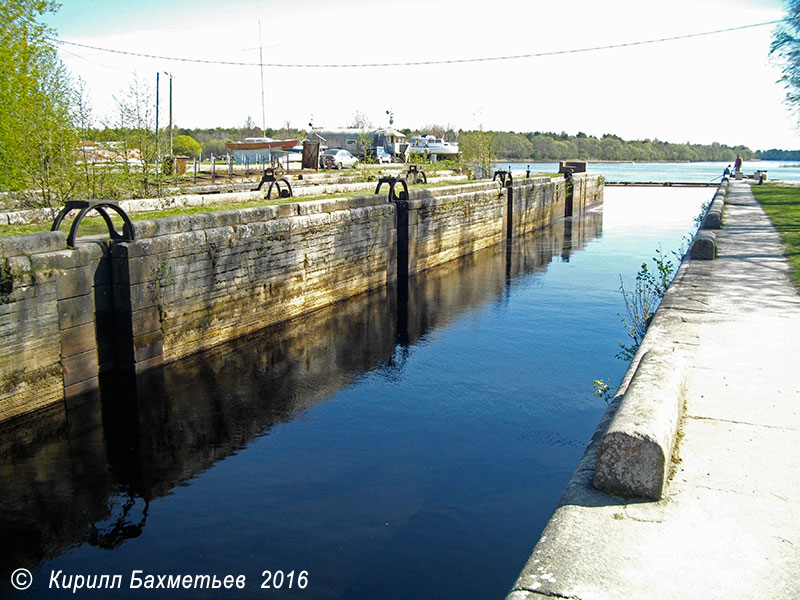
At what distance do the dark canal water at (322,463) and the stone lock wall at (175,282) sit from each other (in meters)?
0.39

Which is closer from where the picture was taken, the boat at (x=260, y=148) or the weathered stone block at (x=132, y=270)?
the weathered stone block at (x=132, y=270)

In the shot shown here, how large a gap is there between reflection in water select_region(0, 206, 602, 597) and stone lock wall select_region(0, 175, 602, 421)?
0.34 metres

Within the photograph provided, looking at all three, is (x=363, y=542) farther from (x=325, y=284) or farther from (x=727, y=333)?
(x=325, y=284)

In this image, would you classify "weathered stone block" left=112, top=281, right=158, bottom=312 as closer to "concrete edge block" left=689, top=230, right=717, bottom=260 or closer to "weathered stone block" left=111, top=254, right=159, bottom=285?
"weathered stone block" left=111, top=254, right=159, bottom=285

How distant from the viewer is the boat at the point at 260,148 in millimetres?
38894

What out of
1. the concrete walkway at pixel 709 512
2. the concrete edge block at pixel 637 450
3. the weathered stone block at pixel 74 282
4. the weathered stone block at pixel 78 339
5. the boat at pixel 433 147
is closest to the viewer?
the concrete walkway at pixel 709 512

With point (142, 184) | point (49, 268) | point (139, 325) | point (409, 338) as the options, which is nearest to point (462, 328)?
point (409, 338)

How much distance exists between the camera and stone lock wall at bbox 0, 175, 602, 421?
8117 mm

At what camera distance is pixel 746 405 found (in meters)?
5.36

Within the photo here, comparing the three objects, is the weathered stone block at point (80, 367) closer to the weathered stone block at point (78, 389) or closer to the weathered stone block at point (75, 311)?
the weathered stone block at point (78, 389)

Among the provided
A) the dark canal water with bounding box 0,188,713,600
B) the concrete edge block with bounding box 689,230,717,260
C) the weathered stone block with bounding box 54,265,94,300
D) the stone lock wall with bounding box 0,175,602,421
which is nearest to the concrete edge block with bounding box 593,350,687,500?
A: the dark canal water with bounding box 0,188,713,600

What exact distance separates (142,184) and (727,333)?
13.3 m

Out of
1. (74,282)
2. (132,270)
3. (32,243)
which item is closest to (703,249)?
(132,270)

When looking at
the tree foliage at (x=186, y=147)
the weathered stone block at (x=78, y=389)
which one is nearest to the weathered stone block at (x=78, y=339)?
the weathered stone block at (x=78, y=389)
